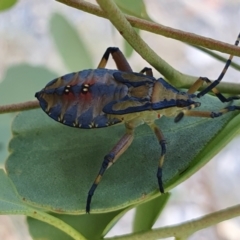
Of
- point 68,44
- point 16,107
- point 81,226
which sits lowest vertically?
point 81,226

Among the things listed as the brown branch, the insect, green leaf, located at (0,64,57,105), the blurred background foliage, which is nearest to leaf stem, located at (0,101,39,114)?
the insect

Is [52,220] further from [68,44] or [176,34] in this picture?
[68,44]

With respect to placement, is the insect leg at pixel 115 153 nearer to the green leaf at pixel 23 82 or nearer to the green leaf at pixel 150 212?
the green leaf at pixel 150 212

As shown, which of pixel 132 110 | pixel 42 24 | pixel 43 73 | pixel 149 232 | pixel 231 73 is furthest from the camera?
pixel 42 24

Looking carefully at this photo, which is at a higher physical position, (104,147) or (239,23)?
(239,23)

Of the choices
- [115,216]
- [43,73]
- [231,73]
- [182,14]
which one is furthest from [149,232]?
[182,14]

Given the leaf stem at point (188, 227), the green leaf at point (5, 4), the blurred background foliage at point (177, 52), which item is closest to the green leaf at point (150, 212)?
the leaf stem at point (188, 227)

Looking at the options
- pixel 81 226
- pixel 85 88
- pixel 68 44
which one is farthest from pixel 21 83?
pixel 81 226

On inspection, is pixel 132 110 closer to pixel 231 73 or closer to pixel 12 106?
pixel 12 106
